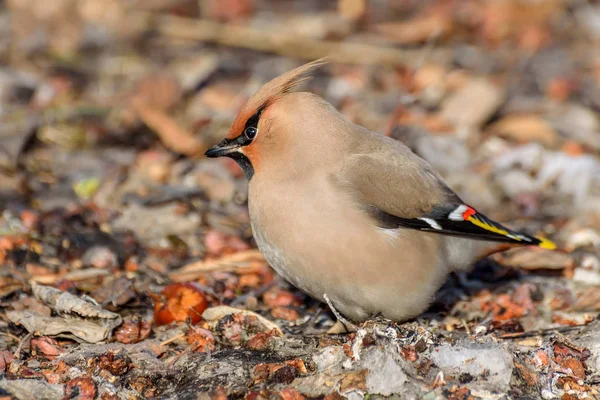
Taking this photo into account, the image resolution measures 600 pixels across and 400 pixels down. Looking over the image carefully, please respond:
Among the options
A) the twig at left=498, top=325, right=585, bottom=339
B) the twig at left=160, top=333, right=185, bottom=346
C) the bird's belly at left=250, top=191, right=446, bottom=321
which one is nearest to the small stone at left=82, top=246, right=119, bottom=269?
the twig at left=160, top=333, right=185, bottom=346

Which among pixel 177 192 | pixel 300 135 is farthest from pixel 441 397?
pixel 177 192

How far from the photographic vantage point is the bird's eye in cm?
488

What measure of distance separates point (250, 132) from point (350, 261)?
0.90 metres

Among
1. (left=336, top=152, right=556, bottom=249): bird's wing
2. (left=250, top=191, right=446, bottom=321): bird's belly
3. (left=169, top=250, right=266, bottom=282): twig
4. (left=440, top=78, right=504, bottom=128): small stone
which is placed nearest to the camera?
(left=250, top=191, right=446, bottom=321): bird's belly

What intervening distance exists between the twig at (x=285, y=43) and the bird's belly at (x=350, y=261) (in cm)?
394

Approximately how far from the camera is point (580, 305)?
5.34m

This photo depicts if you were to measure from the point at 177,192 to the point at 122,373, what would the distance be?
2.44 m

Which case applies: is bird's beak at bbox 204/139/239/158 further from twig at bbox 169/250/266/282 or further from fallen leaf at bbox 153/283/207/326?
twig at bbox 169/250/266/282

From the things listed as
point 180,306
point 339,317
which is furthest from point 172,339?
point 339,317

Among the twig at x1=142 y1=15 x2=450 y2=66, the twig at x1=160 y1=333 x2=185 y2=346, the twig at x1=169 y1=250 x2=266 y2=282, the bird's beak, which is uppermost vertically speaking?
the bird's beak

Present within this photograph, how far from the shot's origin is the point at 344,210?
461 cm

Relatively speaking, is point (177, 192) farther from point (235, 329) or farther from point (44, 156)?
point (235, 329)

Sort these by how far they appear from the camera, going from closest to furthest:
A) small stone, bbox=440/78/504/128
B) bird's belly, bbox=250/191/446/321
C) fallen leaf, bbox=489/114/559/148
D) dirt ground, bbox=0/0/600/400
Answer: dirt ground, bbox=0/0/600/400, bird's belly, bbox=250/191/446/321, fallen leaf, bbox=489/114/559/148, small stone, bbox=440/78/504/128

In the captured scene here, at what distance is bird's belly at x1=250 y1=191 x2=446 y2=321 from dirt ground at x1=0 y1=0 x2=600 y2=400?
0.27 meters
